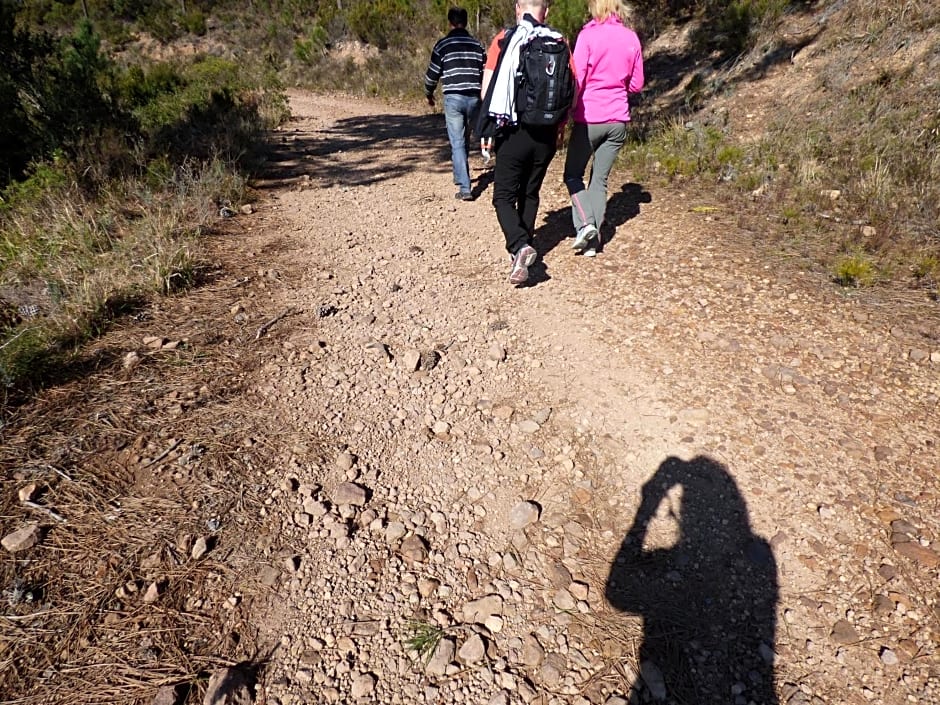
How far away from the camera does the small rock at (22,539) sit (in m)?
1.98

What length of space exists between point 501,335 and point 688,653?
2.11m

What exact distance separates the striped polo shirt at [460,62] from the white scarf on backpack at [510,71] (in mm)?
2110

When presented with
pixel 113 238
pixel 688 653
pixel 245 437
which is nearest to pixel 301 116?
pixel 113 238

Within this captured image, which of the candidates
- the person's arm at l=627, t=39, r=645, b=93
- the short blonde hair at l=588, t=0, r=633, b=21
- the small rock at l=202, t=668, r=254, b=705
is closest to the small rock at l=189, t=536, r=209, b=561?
the small rock at l=202, t=668, r=254, b=705

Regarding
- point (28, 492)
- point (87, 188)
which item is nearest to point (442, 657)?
point (28, 492)

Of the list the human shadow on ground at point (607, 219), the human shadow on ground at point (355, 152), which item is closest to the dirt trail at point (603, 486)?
the human shadow on ground at point (607, 219)

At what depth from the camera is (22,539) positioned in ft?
6.57

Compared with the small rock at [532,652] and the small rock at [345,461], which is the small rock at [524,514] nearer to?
the small rock at [532,652]

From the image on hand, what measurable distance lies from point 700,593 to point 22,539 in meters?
2.64

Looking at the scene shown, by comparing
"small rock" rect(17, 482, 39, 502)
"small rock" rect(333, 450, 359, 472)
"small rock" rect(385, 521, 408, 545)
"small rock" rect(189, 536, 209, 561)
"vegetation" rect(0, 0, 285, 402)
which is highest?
"vegetation" rect(0, 0, 285, 402)

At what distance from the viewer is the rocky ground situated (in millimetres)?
1813

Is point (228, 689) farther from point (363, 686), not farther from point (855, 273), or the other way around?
point (855, 273)

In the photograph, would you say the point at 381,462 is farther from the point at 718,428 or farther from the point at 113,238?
the point at 113,238

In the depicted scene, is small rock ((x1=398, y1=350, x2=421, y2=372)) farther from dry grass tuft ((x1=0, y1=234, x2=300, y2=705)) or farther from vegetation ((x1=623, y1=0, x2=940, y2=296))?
vegetation ((x1=623, y1=0, x2=940, y2=296))
